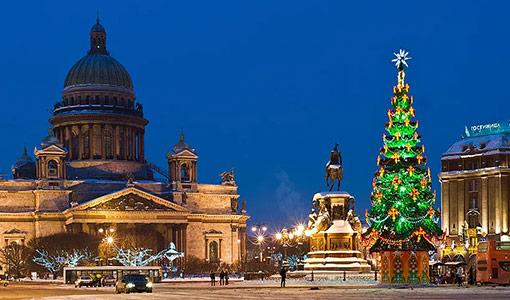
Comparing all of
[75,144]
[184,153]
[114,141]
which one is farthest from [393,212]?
[75,144]

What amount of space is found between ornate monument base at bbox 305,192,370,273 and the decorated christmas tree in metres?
5.94

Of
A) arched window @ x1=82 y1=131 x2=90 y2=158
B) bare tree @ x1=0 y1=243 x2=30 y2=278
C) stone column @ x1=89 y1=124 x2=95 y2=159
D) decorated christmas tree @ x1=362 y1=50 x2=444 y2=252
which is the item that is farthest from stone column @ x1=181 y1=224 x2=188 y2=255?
decorated christmas tree @ x1=362 y1=50 x2=444 y2=252

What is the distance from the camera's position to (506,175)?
485 feet

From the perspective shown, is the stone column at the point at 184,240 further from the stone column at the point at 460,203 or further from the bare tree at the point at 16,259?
the stone column at the point at 460,203

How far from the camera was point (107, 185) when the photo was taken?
497ft

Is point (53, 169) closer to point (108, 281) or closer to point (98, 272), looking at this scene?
point (98, 272)

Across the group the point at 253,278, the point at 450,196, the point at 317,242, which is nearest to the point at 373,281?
the point at 317,242

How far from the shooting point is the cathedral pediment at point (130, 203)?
144m

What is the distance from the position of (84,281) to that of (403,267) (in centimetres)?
3144

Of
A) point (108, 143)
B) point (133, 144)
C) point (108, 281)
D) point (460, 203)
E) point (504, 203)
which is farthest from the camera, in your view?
point (133, 144)

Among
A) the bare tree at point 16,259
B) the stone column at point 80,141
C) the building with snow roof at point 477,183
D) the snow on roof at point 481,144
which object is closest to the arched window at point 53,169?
the stone column at point 80,141

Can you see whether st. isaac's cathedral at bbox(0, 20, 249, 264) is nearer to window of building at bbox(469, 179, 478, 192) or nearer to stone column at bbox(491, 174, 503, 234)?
window of building at bbox(469, 179, 478, 192)

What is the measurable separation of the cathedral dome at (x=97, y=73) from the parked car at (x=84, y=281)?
3144 inches

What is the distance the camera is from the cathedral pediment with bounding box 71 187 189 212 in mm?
143875
